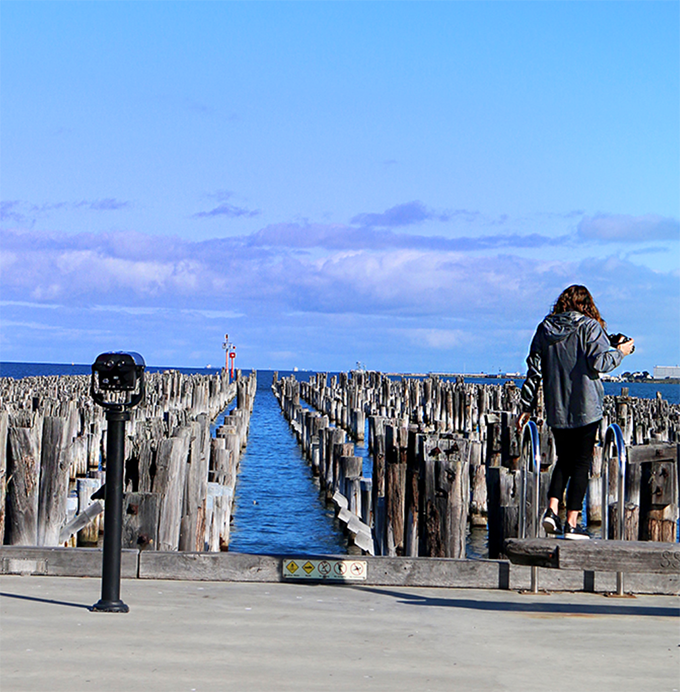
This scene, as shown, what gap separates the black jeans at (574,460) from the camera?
20.5 feet

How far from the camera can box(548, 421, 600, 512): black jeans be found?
6.26 meters

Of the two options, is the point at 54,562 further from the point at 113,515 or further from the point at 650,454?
the point at 650,454

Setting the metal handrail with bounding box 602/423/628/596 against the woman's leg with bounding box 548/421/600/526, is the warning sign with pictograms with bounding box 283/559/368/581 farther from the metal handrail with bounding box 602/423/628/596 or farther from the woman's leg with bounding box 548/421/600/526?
the metal handrail with bounding box 602/423/628/596

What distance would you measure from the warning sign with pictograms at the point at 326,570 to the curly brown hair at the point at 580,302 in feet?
7.30

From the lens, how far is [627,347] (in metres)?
6.30

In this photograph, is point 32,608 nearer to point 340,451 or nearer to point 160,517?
point 160,517

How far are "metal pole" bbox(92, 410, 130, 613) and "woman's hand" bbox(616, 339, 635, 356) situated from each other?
3.26m

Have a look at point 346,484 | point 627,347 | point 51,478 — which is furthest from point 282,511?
point 627,347

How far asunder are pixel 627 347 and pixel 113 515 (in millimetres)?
3479

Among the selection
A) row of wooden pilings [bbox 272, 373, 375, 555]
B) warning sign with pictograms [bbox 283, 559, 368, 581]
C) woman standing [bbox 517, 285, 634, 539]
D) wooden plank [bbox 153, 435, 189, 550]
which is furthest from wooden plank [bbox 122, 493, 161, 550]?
row of wooden pilings [bbox 272, 373, 375, 555]

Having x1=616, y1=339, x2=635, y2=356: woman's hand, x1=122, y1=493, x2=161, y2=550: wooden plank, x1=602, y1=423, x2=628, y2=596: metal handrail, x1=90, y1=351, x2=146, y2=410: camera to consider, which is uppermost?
x1=616, y1=339, x2=635, y2=356: woman's hand

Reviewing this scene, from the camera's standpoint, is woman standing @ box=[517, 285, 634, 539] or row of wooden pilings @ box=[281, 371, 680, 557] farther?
row of wooden pilings @ box=[281, 371, 680, 557]

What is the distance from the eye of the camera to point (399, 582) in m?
6.10

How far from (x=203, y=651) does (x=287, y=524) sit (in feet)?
43.3
